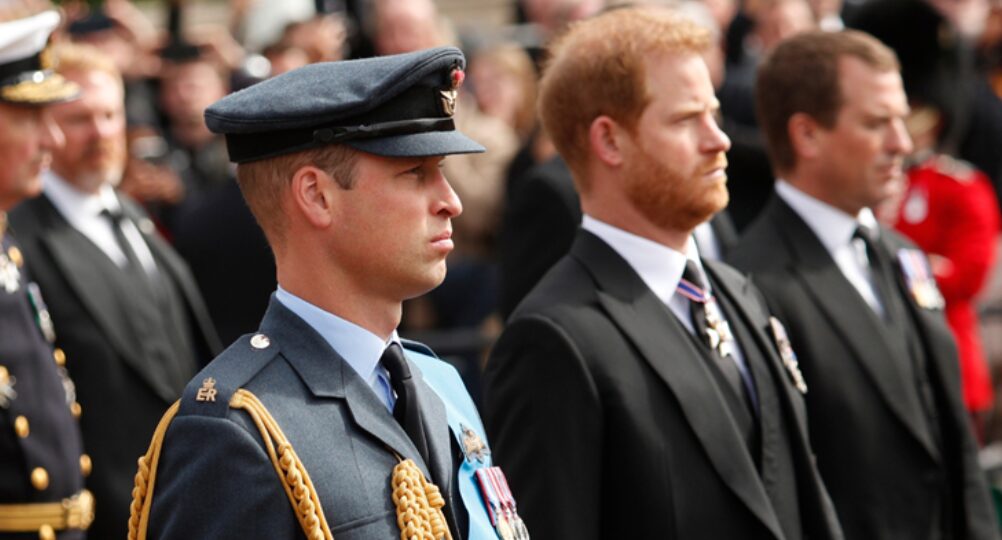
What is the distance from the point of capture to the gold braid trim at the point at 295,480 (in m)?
2.83

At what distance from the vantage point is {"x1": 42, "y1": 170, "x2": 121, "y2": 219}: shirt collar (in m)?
6.39

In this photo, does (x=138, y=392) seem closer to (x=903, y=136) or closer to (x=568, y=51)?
(x=568, y=51)

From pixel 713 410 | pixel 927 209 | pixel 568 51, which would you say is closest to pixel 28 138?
pixel 568 51

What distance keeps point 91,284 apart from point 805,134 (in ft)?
8.67

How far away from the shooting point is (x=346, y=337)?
308 cm

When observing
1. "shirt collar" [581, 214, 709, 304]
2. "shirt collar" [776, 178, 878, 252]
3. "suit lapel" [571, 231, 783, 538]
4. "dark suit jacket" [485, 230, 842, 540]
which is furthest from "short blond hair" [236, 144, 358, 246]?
"shirt collar" [776, 178, 878, 252]

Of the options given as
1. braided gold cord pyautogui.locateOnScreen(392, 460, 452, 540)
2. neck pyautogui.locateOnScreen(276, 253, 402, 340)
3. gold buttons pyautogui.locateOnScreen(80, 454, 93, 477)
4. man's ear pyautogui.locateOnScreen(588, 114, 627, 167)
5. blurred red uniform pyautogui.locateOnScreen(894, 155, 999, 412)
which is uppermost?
neck pyautogui.locateOnScreen(276, 253, 402, 340)

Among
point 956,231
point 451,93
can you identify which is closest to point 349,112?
point 451,93

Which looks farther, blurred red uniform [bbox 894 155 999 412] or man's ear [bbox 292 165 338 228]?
blurred red uniform [bbox 894 155 999 412]

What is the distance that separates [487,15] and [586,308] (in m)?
15.4

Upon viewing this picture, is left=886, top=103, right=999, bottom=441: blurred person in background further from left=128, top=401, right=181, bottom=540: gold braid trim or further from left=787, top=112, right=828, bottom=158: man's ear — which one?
left=128, top=401, right=181, bottom=540: gold braid trim

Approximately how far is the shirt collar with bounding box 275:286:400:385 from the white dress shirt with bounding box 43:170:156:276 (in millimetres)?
3478

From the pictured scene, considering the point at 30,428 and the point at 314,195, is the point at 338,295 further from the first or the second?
the point at 30,428

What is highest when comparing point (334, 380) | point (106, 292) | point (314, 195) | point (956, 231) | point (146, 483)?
point (314, 195)
